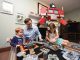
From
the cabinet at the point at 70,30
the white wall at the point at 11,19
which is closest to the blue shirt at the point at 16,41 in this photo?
the white wall at the point at 11,19

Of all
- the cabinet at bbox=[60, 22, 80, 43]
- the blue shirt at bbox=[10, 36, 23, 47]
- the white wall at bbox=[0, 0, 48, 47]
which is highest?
the white wall at bbox=[0, 0, 48, 47]

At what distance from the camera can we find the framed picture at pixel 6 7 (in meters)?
3.11

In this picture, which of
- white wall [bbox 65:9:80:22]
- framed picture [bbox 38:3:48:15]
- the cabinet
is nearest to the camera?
framed picture [bbox 38:3:48:15]

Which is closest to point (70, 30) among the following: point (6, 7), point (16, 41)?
point (6, 7)

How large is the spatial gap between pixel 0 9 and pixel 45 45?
65.1 inches

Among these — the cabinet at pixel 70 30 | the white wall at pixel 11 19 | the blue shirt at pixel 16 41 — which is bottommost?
the cabinet at pixel 70 30

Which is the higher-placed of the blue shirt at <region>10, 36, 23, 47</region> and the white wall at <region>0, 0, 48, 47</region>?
the white wall at <region>0, 0, 48, 47</region>

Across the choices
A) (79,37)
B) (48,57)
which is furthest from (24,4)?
(79,37)

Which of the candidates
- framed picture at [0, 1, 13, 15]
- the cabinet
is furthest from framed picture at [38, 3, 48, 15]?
the cabinet

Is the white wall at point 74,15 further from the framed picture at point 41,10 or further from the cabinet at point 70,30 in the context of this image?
the framed picture at point 41,10

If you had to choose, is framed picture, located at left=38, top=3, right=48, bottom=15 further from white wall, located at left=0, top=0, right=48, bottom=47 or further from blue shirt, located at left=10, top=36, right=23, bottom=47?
blue shirt, located at left=10, top=36, right=23, bottom=47

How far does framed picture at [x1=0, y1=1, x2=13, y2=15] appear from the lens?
10.2ft

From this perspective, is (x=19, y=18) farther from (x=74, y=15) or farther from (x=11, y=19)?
(x=74, y=15)

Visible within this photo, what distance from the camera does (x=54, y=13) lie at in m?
4.81
